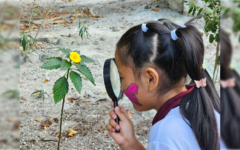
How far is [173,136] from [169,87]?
285mm

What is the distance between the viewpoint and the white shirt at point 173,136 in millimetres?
982

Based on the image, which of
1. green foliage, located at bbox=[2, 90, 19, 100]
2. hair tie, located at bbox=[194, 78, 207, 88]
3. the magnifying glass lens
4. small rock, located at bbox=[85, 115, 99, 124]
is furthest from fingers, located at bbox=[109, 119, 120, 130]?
small rock, located at bbox=[85, 115, 99, 124]

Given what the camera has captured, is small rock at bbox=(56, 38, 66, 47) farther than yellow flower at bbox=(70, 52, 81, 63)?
Yes

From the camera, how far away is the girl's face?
1.21m

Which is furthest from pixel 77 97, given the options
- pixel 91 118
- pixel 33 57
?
pixel 33 57

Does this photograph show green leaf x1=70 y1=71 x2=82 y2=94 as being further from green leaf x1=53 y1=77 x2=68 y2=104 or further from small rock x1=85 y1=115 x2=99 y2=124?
small rock x1=85 y1=115 x2=99 y2=124

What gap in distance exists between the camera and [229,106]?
0.77 feet

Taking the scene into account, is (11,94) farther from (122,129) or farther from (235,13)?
(122,129)

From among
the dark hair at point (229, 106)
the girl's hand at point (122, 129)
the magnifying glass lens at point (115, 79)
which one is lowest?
the girl's hand at point (122, 129)

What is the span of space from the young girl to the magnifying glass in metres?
0.04

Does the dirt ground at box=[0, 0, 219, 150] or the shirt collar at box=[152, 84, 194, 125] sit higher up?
the shirt collar at box=[152, 84, 194, 125]

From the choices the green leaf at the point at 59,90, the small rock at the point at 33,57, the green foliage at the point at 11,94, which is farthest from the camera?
the small rock at the point at 33,57

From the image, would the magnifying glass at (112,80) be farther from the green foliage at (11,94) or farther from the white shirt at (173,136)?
the green foliage at (11,94)

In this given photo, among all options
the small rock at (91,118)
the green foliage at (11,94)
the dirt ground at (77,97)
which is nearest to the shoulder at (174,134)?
the green foliage at (11,94)
